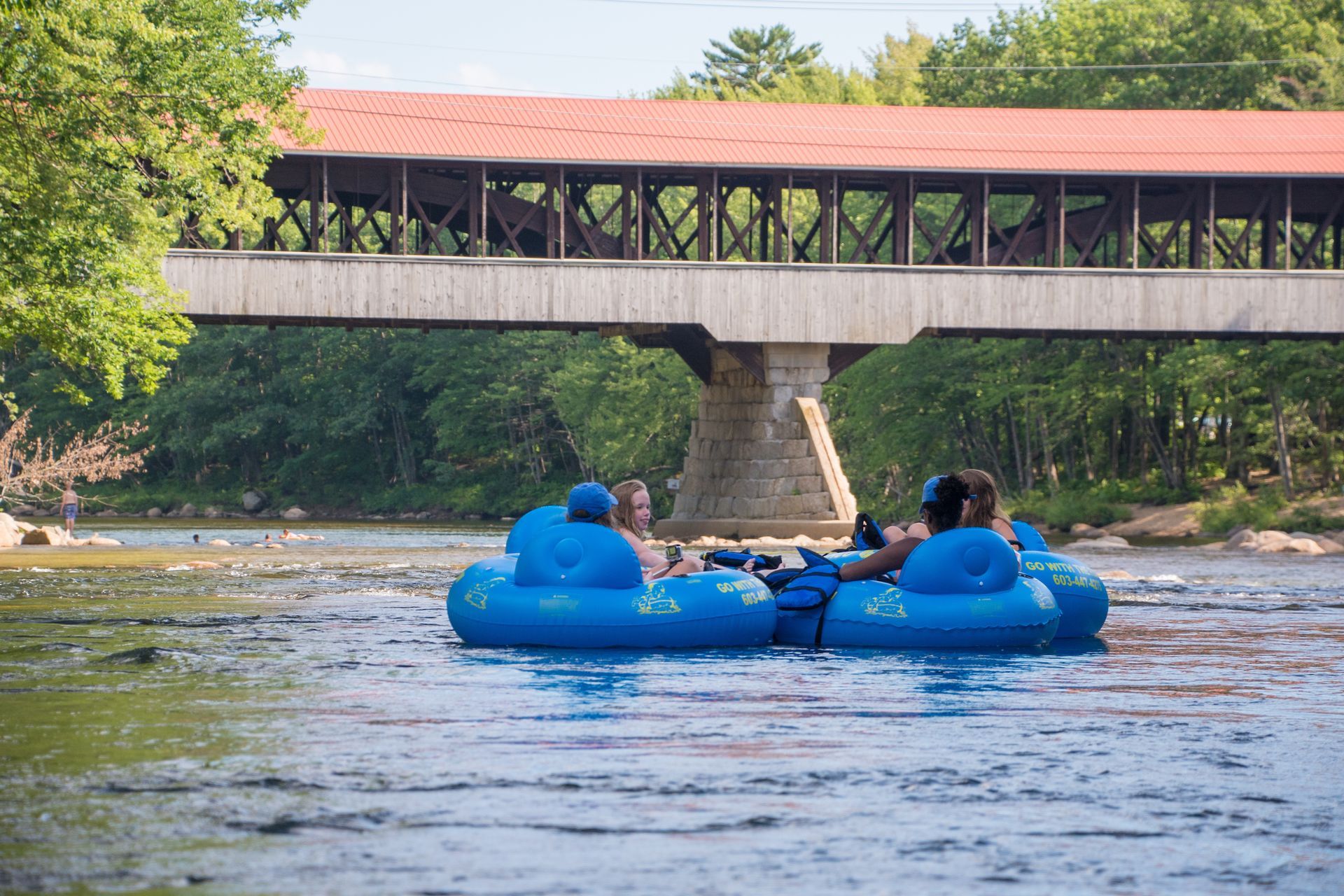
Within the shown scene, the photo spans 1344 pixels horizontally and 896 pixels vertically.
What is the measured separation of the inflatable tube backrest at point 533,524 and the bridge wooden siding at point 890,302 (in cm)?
1683

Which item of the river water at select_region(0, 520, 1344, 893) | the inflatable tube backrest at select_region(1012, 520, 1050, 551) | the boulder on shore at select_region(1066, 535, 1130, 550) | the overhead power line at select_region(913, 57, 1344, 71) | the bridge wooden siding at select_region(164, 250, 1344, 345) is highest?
the overhead power line at select_region(913, 57, 1344, 71)

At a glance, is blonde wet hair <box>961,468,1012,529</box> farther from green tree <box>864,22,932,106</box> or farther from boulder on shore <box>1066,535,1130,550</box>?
green tree <box>864,22,932,106</box>

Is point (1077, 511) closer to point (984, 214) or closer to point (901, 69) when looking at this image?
point (984, 214)

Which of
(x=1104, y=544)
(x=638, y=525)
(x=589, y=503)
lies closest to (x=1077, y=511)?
(x=1104, y=544)

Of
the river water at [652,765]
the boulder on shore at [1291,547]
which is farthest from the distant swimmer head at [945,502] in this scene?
the boulder on shore at [1291,547]

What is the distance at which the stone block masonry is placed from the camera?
29266mm

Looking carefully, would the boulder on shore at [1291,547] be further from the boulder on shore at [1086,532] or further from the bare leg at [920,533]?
the bare leg at [920,533]

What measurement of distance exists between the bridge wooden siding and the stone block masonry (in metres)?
0.77

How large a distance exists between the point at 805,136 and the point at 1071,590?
18.9 meters

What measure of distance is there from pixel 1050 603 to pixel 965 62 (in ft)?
136

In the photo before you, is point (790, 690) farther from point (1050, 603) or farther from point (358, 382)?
point (358, 382)

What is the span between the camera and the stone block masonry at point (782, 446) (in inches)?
1152

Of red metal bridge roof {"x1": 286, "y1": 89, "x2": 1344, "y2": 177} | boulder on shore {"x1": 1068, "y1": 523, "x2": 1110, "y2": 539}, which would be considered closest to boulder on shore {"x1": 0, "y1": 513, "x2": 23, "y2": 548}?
red metal bridge roof {"x1": 286, "y1": 89, "x2": 1344, "y2": 177}

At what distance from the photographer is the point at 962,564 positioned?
10453 millimetres
